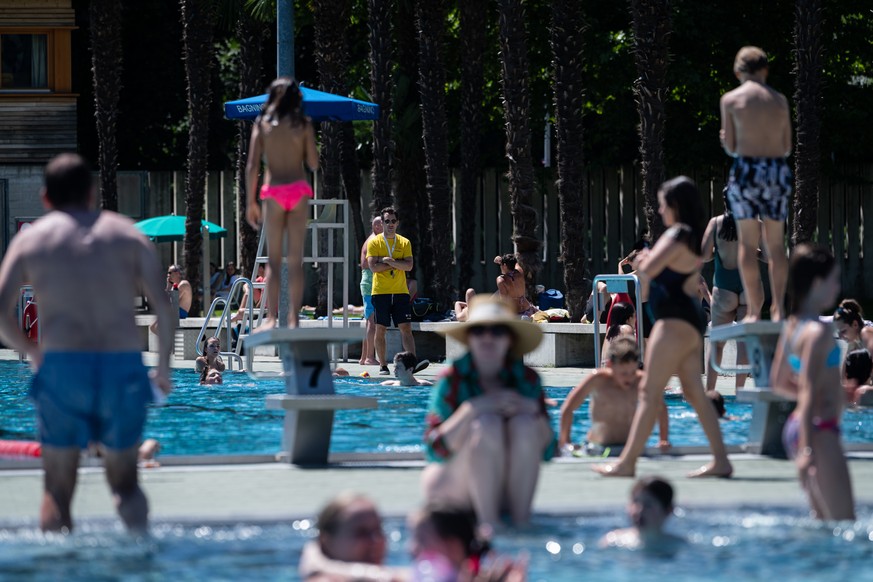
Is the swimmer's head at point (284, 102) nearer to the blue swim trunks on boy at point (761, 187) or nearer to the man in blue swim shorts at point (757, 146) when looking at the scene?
the man in blue swim shorts at point (757, 146)

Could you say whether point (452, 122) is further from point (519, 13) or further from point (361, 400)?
point (361, 400)

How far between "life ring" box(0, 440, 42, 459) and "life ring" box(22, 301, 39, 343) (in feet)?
42.0

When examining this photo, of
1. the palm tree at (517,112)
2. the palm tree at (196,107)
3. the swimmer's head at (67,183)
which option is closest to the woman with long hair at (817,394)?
the swimmer's head at (67,183)

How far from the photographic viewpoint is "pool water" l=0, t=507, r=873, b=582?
6.74 meters

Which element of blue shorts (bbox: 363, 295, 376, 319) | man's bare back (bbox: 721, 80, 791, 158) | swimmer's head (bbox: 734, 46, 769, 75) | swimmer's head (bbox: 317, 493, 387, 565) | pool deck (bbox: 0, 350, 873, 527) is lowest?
pool deck (bbox: 0, 350, 873, 527)

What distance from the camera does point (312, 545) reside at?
603 centimetres

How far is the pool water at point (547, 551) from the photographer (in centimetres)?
674

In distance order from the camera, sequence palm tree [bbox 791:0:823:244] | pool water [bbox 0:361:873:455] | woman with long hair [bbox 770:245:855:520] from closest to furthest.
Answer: woman with long hair [bbox 770:245:855:520], pool water [bbox 0:361:873:455], palm tree [bbox 791:0:823:244]

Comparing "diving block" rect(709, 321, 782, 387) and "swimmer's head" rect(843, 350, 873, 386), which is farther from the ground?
"diving block" rect(709, 321, 782, 387)

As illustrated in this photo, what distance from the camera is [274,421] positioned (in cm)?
1550

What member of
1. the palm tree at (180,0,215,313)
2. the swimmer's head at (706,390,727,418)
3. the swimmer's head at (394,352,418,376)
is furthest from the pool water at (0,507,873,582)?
the palm tree at (180,0,215,313)

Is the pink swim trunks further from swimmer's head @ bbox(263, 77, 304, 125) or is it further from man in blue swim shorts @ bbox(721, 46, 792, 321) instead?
man in blue swim shorts @ bbox(721, 46, 792, 321)

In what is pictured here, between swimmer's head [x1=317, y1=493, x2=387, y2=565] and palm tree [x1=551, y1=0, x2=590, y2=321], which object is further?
palm tree [x1=551, y1=0, x2=590, y2=321]

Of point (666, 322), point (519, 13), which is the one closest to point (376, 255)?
point (519, 13)
